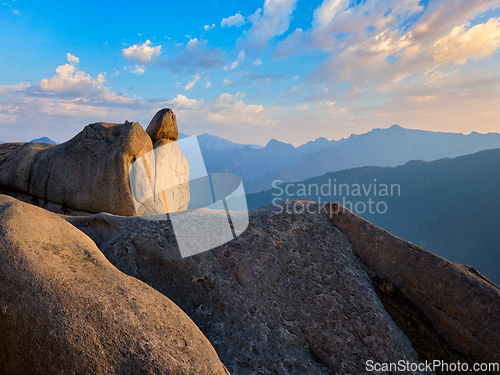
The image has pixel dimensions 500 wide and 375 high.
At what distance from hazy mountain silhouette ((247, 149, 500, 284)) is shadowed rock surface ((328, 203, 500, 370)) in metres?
73.3

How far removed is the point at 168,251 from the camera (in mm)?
5082

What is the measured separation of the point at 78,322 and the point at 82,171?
11972 millimetres

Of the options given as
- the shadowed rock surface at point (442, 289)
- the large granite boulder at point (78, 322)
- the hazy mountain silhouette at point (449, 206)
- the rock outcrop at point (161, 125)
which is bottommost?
the hazy mountain silhouette at point (449, 206)

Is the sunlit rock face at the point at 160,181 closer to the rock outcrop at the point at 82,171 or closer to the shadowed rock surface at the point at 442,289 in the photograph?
the rock outcrop at the point at 82,171

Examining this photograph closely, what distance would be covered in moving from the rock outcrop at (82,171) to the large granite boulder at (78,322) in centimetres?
983

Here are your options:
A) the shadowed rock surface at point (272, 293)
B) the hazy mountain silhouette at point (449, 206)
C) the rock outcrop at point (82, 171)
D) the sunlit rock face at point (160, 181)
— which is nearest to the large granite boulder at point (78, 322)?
the shadowed rock surface at point (272, 293)

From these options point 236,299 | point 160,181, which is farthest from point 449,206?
point 236,299

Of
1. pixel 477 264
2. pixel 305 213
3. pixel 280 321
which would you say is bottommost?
pixel 477 264

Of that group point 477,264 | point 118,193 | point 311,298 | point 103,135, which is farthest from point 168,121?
point 477,264

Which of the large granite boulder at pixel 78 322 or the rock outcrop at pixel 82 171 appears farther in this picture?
the rock outcrop at pixel 82 171

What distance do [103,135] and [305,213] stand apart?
37.4 feet

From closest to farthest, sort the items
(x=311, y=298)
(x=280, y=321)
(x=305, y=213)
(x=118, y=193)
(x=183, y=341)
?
(x=183, y=341)
(x=280, y=321)
(x=311, y=298)
(x=305, y=213)
(x=118, y=193)

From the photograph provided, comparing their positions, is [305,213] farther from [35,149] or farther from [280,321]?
[35,149]

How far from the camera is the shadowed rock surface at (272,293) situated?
13.8 ft
